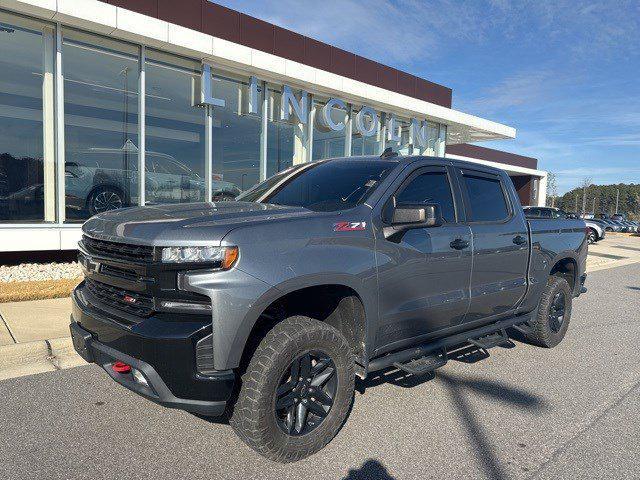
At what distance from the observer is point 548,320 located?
561cm

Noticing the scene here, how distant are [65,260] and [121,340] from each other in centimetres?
773

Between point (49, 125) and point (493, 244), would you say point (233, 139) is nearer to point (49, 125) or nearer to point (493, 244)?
point (49, 125)

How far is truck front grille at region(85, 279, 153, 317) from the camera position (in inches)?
109

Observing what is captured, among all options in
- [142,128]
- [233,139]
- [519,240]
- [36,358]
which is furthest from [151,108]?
[519,240]

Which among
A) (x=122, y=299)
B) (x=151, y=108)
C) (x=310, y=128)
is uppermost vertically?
(x=310, y=128)

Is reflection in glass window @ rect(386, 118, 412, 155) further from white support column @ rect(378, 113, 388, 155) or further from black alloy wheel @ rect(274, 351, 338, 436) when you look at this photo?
black alloy wheel @ rect(274, 351, 338, 436)

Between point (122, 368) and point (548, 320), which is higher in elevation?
point (122, 368)

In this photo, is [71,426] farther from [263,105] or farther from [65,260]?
[263,105]

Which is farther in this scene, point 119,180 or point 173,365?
point 119,180

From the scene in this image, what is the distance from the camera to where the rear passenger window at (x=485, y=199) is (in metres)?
4.50

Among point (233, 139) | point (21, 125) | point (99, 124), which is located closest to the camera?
point (21, 125)

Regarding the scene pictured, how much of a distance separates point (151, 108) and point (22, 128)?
8.68ft

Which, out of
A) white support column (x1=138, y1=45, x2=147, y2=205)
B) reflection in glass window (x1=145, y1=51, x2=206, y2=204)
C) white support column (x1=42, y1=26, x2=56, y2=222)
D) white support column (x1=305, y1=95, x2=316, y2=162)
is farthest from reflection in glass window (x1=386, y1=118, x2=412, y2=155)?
white support column (x1=42, y1=26, x2=56, y2=222)

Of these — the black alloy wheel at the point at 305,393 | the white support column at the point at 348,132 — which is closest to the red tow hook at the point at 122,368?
the black alloy wheel at the point at 305,393
